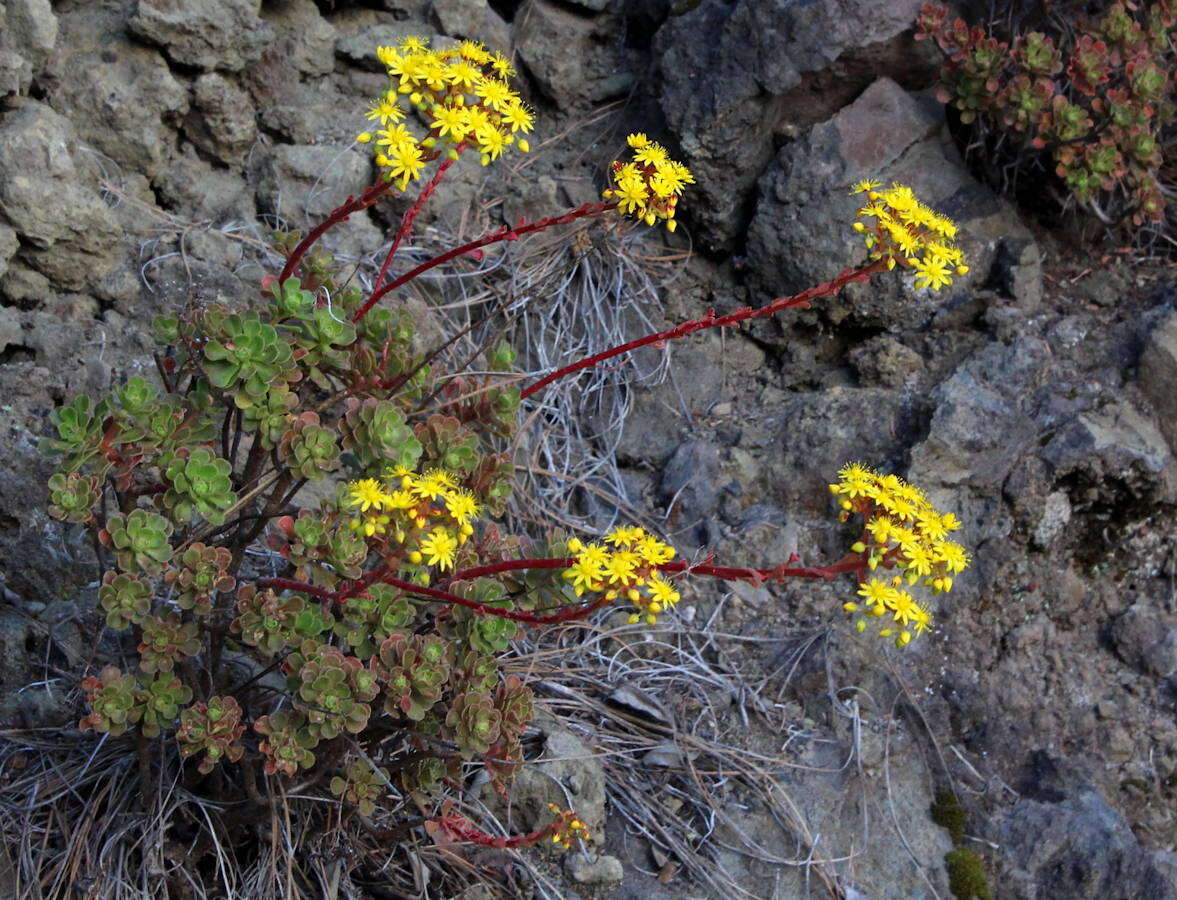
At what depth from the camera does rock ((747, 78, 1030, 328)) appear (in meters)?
3.58

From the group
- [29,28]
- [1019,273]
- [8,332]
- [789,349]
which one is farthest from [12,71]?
[1019,273]

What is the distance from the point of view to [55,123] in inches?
123

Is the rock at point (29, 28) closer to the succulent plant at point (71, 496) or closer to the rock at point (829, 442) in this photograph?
the succulent plant at point (71, 496)

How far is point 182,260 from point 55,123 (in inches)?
19.1

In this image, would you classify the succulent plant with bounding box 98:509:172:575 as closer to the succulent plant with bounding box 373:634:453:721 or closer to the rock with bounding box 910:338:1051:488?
the succulent plant with bounding box 373:634:453:721

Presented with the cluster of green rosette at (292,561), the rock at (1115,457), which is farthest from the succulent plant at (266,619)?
the rock at (1115,457)

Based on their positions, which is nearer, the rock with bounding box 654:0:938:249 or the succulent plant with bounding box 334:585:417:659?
the succulent plant with bounding box 334:585:417:659

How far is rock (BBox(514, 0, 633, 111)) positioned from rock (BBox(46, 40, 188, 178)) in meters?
1.26

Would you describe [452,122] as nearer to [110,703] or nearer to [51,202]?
[110,703]

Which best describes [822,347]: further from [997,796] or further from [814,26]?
[997,796]

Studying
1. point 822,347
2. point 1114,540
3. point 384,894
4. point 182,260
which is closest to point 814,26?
point 822,347

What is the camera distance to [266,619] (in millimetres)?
2053

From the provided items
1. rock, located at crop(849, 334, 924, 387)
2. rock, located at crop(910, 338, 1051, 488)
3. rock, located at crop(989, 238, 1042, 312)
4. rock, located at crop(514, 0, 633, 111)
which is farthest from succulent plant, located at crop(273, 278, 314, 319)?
rock, located at crop(989, 238, 1042, 312)

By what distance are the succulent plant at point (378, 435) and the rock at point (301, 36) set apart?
2.00 meters
